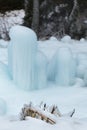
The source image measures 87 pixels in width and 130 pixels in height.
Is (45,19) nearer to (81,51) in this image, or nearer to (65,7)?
(65,7)

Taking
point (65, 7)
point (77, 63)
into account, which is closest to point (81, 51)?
point (77, 63)

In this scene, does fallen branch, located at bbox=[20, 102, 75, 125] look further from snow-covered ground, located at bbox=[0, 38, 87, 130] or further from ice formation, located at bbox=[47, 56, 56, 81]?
ice formation, located at bbox=[47, 56, 56, 81]

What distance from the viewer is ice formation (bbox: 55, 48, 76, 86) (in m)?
4.50

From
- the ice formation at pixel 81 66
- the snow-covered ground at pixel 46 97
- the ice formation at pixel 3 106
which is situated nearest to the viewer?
the ice formation at pixel 3 106

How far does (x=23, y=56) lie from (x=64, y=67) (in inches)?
21.4

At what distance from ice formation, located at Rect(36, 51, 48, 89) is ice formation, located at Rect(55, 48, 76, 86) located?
0.61 ft

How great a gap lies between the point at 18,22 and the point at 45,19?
1.26m

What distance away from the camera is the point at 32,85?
4.31 meters

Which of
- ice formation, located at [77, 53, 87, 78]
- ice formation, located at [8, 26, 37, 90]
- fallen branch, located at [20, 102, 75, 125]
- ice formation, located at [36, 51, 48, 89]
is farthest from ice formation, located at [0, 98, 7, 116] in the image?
ice formation, located at [77, 53, 87, 78]

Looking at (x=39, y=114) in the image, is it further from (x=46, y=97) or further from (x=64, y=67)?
(x=64, y=67)

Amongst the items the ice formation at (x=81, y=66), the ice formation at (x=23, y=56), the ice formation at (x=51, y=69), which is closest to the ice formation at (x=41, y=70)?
the ice formation at (x=23, y=56)

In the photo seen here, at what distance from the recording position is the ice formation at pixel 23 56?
13.5 feet

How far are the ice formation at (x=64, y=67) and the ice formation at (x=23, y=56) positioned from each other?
1.08ft

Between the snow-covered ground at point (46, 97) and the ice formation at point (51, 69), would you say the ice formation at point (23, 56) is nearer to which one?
the snow-covered ground at point (46, 97)
